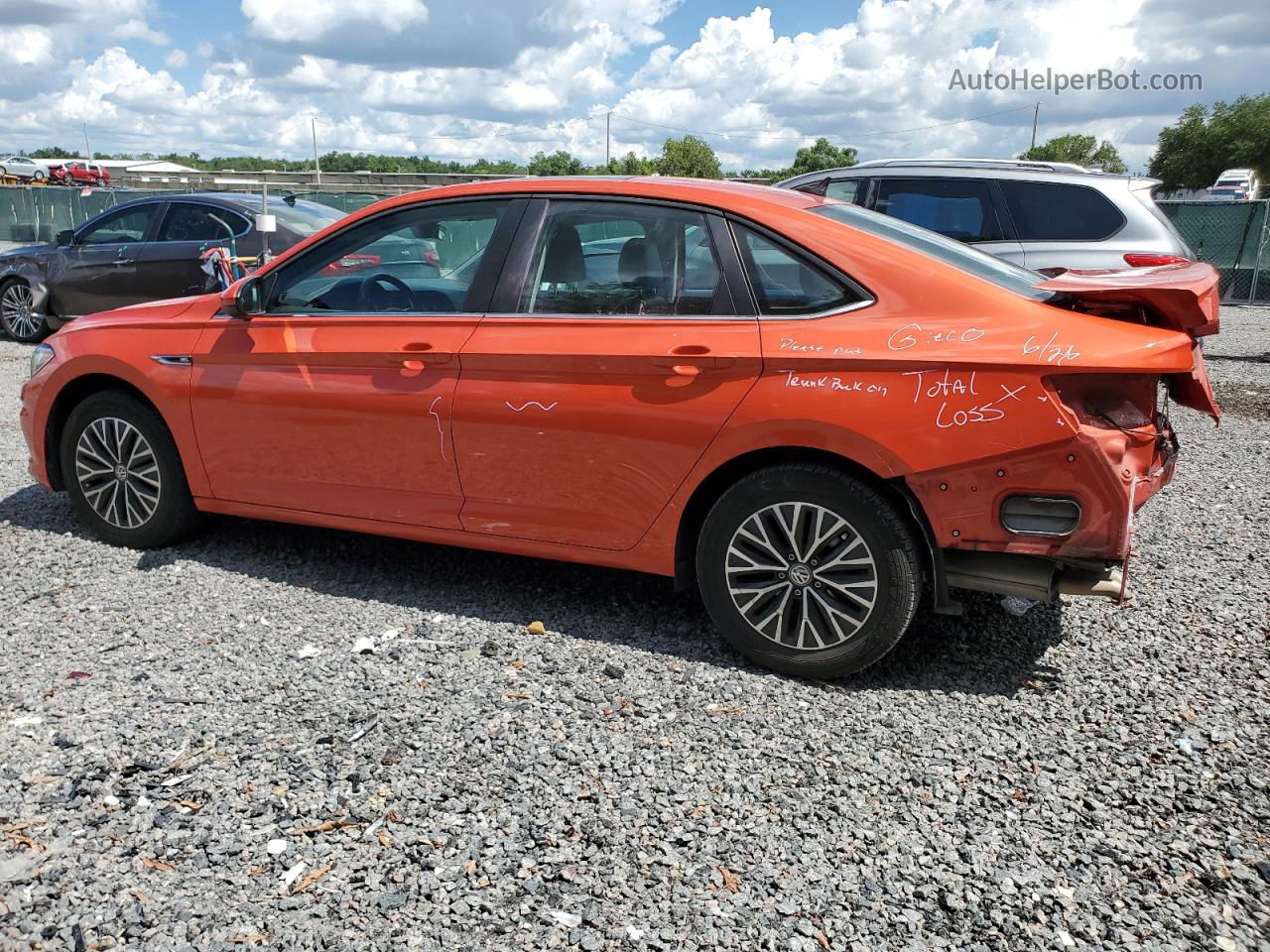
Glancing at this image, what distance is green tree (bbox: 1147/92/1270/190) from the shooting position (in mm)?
56344

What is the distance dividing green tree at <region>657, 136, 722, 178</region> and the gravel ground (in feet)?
289

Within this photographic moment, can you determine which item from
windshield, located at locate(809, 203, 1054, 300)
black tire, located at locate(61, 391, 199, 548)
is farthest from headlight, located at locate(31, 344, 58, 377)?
windshield, located at locate(809, 203, 1054, 300)

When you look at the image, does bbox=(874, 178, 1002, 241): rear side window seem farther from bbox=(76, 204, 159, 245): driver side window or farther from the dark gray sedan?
bbox=(76, 204, 159, 245): driver side window

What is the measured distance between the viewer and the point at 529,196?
438 cm

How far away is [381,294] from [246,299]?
2.10ft

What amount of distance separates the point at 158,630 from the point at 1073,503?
139 inches

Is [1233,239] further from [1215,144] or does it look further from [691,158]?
[691,158]

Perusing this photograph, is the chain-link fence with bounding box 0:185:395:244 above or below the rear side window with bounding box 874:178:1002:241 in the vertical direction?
below

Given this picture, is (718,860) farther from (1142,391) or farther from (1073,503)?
(1142,391)

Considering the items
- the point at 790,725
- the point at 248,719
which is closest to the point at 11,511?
the point at 248,719

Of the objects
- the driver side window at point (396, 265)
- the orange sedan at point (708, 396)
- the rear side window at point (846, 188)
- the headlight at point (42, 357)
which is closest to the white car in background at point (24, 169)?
the rear side window at point (846, 188)

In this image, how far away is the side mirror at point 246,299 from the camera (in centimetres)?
473

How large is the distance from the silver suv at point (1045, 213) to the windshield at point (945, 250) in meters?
4.40

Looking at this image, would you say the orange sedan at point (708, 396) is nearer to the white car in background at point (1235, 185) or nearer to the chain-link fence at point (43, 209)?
the chain-link fence at point (43, 209)
